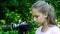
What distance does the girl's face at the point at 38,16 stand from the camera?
340 centimetres

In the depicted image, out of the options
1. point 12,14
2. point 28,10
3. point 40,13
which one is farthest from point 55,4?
point 40,13

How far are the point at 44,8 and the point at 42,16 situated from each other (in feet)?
0.41

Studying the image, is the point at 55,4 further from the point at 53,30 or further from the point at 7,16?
the point at 53,30

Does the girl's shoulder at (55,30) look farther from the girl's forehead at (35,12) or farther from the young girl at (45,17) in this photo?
the girl's forehead at (35,12)

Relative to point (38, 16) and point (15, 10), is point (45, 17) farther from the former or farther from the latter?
point (15, 10)

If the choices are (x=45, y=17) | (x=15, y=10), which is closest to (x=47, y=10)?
(x=45, y=17)

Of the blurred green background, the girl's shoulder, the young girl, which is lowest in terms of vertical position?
the blurred green background

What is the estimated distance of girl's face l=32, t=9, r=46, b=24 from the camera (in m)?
3.40

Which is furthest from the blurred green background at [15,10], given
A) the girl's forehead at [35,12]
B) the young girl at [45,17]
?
the girl's forehead at [35,12]

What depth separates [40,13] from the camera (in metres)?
3.46

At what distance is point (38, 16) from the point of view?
11.3 feet

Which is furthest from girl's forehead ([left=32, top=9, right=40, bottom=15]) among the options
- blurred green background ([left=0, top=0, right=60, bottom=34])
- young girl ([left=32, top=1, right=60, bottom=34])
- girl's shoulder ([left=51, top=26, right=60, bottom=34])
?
blurred green background ([left=0, top=0, right=60, bottom=34])

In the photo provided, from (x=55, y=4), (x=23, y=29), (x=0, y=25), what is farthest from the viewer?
(x=55, y=4)

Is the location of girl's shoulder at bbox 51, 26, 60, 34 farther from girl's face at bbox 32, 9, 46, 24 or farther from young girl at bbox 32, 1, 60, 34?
girl's face at bbox 32, 9, 46, 24
